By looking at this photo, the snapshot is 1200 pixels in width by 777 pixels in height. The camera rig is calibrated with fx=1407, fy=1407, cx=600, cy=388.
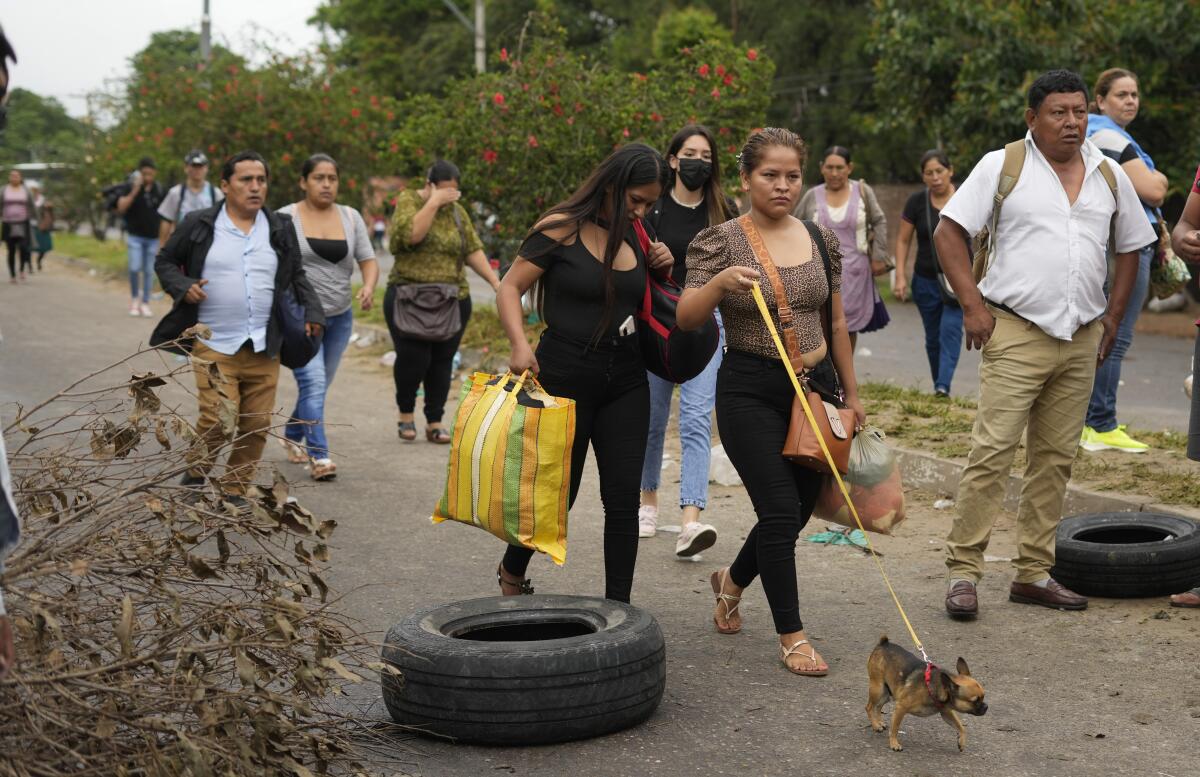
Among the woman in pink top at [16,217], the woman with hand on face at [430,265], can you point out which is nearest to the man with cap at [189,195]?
the woman with hand on face at [430,265]

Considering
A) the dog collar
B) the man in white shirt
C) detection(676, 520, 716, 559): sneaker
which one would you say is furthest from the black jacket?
the dog collar

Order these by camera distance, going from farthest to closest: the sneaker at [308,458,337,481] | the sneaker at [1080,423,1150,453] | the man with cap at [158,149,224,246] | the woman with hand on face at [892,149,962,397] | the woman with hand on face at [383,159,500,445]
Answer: the man with cap at [158,149,224,246], the woman with hand on face at [892,149,962,397], the woman with hand on face at [383,159,500,445], the sneaker at [308,458,337,481], the sneaker at [1080,423,1150,453]

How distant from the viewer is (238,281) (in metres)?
7.40

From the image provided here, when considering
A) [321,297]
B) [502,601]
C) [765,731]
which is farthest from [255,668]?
[321,297]

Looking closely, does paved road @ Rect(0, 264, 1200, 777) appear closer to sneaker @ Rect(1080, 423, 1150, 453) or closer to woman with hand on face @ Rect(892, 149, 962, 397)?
sneaker @ Rect(1080, 423, 1150, 453)

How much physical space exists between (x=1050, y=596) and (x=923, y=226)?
505 cm

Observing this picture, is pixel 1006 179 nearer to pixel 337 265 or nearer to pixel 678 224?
pixel 678 224

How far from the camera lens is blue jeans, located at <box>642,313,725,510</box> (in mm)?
6977

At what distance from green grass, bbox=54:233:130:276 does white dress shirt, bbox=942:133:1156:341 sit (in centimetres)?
2357

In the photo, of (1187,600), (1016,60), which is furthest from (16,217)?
(1187,600)

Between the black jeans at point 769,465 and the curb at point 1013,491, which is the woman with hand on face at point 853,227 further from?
the black jeans at point 769,465

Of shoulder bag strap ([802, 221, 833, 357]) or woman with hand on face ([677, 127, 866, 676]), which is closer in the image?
woman with hand on face ([677, 127, 866, 676])

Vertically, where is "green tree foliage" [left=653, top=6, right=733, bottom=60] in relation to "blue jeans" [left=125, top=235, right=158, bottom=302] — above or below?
above

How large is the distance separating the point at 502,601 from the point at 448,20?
159 feet
